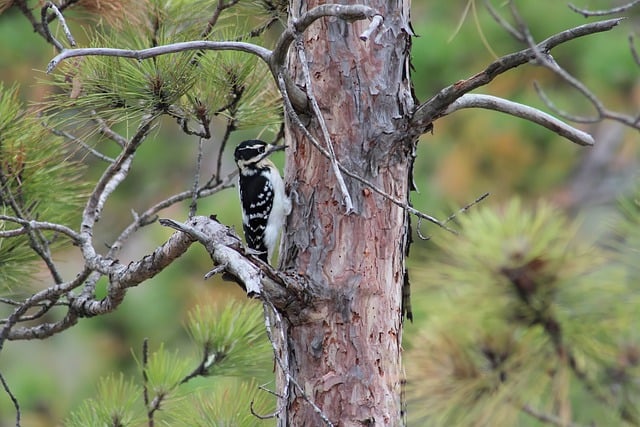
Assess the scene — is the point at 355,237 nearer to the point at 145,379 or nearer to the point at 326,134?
the point at 326,134

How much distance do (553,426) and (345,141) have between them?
1.18 m

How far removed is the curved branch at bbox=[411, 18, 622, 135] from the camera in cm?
161

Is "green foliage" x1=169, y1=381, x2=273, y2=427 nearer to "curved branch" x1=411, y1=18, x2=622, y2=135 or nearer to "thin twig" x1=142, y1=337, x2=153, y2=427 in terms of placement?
"thin twig" x1=142, y1=337, x2=153, y2=427

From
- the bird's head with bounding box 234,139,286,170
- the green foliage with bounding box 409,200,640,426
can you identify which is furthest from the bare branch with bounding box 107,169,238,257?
the green foliage with bounding box 409,200,640,426

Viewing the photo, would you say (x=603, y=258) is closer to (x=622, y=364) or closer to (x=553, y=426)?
(x=622, y=364)

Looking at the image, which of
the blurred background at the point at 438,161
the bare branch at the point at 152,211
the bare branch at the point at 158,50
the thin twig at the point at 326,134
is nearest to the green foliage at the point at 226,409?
the bare branch at the point at 152,211

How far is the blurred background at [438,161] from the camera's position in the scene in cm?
420

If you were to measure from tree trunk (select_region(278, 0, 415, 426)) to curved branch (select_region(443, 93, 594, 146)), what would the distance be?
10 cm

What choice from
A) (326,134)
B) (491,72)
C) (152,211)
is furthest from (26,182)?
(491,72)

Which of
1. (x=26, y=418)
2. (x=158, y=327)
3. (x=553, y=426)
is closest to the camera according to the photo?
(x=553, y=426)

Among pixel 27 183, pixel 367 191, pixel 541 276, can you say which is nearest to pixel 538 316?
pixel 541 276

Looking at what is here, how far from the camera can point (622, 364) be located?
2.38 meters

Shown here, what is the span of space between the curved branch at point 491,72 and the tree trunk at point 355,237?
4 centimetres

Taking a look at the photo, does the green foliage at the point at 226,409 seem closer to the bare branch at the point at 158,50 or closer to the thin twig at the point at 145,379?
the thin twig at the point at 145,379
